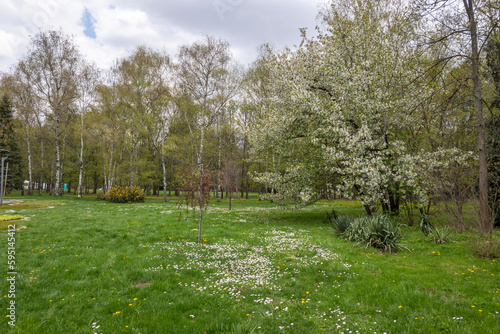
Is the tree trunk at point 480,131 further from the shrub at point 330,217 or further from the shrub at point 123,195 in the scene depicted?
the shrub at point 123,195

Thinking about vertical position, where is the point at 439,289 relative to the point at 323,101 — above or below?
below

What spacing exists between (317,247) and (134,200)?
2398 centimetres

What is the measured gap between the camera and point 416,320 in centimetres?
433

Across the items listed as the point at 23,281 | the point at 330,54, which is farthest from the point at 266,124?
the point at 23,281

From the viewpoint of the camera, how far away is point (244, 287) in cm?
582

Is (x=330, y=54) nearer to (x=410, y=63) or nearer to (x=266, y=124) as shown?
(x=410, y=63)

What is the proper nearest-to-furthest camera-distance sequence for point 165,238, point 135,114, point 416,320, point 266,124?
1. point 416,320
2. point 165,238
3. point 266,124
4. point 135,114

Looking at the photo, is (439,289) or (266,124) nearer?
(439,289)

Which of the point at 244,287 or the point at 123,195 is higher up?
the point at 123,195

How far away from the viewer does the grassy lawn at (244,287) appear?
14.1 feet

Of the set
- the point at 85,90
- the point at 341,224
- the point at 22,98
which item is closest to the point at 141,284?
the point at 341,224

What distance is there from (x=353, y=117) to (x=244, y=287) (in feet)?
34.7

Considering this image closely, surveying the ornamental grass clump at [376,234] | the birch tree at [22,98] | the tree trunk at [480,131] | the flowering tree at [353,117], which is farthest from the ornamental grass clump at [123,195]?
the tree trunk at [480,131]

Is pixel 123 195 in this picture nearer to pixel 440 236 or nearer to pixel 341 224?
pixel 341 224
